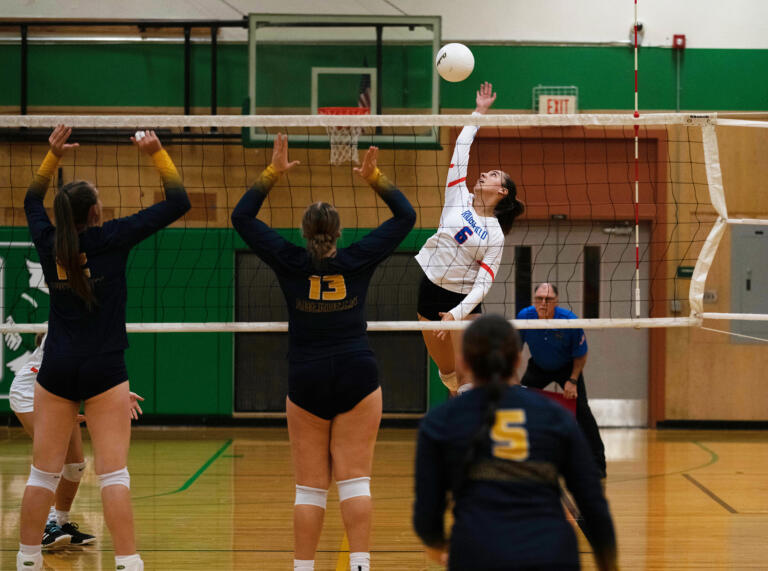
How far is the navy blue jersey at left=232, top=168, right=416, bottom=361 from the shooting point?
3875mm

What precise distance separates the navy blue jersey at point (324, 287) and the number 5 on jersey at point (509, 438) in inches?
62.3

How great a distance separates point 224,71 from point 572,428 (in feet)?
29.2

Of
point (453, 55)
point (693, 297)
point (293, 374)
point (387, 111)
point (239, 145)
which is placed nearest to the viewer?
point (293, 374)

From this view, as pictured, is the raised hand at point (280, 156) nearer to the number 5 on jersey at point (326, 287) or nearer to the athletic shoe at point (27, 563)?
the number 5 on jersey at point (326, 287)

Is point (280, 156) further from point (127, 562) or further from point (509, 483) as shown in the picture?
point (509, 483)

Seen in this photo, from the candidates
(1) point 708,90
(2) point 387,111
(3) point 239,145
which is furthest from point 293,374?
(1) point 708,90

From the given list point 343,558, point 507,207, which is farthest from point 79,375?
point 507,207

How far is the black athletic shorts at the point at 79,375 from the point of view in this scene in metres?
3.88

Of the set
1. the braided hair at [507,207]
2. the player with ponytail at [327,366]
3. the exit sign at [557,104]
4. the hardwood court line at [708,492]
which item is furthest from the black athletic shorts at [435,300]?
the exit sign at [557,104]

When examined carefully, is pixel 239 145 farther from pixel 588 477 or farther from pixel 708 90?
pixel 588 477

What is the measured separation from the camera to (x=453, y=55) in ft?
19.9

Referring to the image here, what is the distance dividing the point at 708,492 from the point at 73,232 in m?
5.86

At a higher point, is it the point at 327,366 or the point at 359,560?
the point at 327,366

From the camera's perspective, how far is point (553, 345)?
7.53 metres
